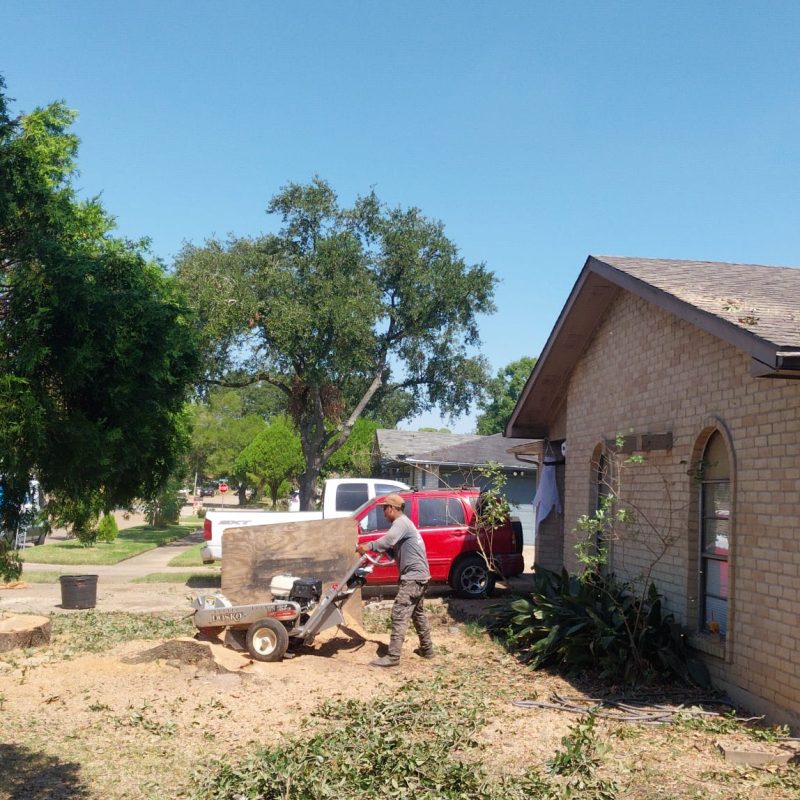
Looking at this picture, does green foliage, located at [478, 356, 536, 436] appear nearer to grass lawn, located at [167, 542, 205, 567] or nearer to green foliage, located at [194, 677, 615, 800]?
grass lawn, located at [167, 542, 205, 567]

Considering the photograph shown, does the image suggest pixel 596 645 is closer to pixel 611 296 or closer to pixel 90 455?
pixel 611 296

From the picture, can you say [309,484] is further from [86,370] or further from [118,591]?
[86,370]

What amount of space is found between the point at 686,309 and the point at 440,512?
8507mm

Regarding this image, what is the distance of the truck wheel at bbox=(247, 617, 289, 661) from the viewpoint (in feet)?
32.5

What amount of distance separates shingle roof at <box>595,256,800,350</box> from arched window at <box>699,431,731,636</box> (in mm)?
1461

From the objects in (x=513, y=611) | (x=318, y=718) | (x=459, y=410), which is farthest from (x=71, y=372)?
(x=459, y=410)

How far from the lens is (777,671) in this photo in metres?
7.48

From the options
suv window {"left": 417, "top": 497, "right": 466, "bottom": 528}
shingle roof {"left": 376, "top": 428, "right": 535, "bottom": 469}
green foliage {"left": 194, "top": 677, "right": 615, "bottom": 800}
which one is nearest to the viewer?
green foliage {"left": 194, "top": 677, "right": 615, "bottom": 800}

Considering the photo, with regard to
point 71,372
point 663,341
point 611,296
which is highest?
point 611,296

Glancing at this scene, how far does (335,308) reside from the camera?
27.2 metres

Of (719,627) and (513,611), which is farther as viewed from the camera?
(513,611)

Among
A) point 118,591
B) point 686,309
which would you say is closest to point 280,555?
point 686,309

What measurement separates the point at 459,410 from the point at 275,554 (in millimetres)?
23104

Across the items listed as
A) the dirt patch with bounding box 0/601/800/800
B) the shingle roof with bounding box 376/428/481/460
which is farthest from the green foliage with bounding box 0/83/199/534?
the shingle roof with bounding box 376/428/481/460
